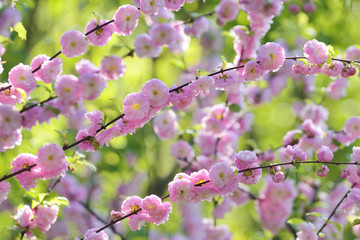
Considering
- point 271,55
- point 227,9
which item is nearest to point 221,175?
point 271,55

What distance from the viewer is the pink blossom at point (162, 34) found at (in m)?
3.35

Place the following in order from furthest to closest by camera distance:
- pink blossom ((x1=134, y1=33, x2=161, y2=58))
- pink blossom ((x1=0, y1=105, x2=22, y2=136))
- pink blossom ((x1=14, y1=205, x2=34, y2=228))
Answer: pink blossom ((x1=134, y1=33, x2=161, y2=58)) → pink blossom ((x1=14, y1=205, x2=34, y2=228)) → pink blossom ((x1=0, y1=105, x2=22, y2=136))

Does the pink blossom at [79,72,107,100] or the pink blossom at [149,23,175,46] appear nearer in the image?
the pink blossom at [79,72,107,100]

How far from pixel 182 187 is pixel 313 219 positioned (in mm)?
2272

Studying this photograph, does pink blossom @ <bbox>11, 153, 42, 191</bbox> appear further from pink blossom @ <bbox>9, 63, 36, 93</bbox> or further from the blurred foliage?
the blurred foliage

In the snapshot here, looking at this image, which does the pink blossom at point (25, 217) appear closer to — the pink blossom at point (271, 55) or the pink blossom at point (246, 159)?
the pink blossom at point (246, 159)

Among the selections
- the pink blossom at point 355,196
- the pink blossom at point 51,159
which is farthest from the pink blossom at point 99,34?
the pink blossom at point 355,196

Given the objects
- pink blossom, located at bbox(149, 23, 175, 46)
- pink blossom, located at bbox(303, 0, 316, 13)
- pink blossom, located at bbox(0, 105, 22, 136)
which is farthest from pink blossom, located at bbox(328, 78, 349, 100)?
pink blossom, located at bbox(0, 105, 22, 136)

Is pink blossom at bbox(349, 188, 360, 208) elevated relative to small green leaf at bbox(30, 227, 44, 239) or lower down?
lower down

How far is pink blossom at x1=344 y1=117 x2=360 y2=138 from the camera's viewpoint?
123 inches

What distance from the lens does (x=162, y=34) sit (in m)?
3.38

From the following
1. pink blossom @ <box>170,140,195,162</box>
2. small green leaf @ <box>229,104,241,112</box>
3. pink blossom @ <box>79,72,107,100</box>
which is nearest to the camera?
pink blossom @ <box>79,72,107,100</box>

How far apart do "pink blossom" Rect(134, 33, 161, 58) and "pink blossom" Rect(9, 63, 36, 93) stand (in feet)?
4.41

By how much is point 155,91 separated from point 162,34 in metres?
1.31
